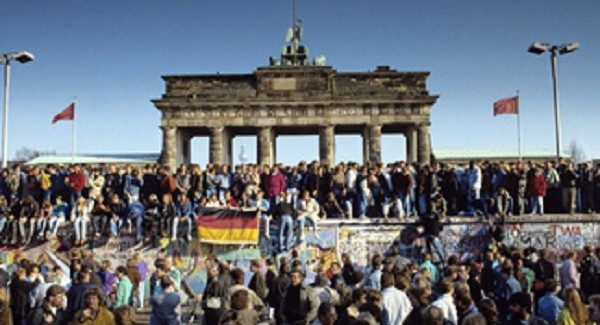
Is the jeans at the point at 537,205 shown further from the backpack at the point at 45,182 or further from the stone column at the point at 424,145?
the stone column at the point at 424,145

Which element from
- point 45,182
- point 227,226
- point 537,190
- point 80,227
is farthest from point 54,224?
point 537,190

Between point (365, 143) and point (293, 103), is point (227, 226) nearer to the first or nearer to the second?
point (293, 103)

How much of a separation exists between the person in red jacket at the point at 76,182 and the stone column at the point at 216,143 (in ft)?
76.9

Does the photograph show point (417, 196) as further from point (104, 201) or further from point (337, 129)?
point (337, 129)

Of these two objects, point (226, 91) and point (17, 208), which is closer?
point (17, 208)

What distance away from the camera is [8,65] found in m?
19.2

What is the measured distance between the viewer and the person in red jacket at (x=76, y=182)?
16.4m

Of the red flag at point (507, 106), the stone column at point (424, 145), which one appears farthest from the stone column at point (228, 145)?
the red flag at point (507, 106)

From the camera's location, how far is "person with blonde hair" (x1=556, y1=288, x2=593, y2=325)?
5.79 m

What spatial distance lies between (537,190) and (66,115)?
25916 millimetres

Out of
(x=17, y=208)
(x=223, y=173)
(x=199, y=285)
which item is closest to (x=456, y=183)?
(x=223, y=173)

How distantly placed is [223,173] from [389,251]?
5.82 m

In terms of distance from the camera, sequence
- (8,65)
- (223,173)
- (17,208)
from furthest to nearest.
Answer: (8,65) → (223,173) → (17,208)

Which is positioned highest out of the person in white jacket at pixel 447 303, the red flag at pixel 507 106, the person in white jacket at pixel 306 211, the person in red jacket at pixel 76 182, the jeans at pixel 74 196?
the red flag at pixel 507 106
